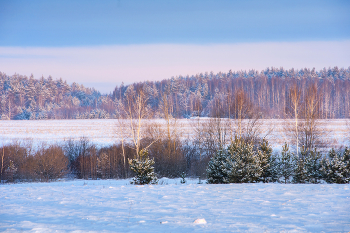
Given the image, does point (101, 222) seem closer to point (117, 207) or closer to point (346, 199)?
point (117, 207)

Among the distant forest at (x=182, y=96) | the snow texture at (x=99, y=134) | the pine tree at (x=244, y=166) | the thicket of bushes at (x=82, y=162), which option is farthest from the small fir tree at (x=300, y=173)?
the distant forest at (x=182, y=96)

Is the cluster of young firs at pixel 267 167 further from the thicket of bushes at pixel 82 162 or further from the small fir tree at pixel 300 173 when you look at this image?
the thicket of bushes at pixel 82 162

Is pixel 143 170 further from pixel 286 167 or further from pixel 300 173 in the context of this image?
pixel 300 173

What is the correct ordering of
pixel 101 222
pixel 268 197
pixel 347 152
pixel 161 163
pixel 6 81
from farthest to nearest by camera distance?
pixel 6 81 < pixel 161 163 < pixel 347 152 < pixel 268 197 < pixel 101 222

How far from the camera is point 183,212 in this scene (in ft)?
24.4

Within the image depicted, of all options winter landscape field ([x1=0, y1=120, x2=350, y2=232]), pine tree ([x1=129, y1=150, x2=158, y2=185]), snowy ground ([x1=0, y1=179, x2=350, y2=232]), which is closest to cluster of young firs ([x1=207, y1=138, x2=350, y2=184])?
winter landscape field ([x1=0, y1=120, x2=350, y2=232])

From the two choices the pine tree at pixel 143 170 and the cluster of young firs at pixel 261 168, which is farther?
the pine tree at pixel 143 170

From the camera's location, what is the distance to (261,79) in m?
102

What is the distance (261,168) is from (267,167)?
99 cm

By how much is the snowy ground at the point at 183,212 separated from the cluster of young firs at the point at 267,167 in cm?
328

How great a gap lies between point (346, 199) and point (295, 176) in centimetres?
650

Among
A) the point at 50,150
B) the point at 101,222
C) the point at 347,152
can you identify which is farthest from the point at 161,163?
the point at 101,222

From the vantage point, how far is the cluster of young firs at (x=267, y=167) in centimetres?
1406

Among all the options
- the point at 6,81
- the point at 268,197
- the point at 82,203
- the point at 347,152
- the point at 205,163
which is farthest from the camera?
the point at 6,81
